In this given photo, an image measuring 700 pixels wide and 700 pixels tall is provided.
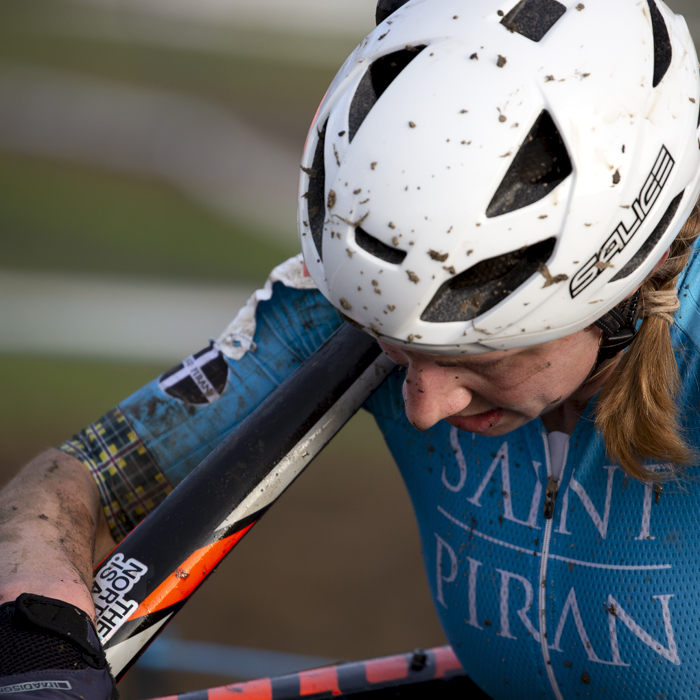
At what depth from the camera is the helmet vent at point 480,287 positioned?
1241 millimetres

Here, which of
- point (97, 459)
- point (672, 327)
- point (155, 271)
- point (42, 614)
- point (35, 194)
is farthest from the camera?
point (35, 194)

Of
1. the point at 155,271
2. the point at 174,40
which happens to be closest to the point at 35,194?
the point at 155,271

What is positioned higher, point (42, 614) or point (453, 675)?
point (42, 614)

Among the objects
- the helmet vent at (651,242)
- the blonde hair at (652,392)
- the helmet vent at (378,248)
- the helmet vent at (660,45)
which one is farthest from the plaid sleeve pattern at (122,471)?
the helmet vent at (660,45)

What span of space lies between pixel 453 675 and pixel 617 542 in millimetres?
755

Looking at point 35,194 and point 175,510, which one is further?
point 35,194

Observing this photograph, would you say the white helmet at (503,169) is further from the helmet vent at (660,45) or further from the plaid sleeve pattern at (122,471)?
the plaid sleeve pattern at (122,471)

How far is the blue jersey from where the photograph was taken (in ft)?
4.75

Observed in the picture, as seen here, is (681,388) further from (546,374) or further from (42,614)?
(42,614)

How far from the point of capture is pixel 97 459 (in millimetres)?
1774

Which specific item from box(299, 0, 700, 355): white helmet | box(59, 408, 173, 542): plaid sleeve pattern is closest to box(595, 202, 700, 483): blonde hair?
box(299, 0, 700, 355): white helmet

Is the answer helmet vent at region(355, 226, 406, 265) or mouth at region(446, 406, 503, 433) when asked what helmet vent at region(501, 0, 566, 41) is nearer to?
helmet vent at region(355, 226, 406, 265)

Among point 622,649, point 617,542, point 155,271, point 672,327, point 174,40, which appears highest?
point 174,40

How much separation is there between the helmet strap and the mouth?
0.73 ft
